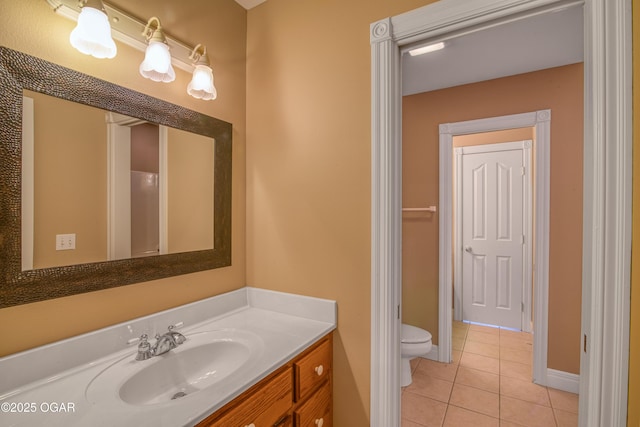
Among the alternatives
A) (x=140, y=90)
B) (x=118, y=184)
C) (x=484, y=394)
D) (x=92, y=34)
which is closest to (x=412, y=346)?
(x=484, y=394)

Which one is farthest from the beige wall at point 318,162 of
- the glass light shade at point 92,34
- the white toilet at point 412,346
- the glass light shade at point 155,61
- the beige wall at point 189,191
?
the white toilet at point 412,346

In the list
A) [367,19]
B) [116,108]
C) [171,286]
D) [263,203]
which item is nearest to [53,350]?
[171,286]

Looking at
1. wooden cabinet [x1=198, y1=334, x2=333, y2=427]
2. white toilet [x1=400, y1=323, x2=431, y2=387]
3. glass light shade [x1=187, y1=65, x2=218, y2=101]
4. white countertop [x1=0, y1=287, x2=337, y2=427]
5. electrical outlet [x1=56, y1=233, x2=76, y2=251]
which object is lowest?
white toilet [x1=400, y1=323, x2=431, y2=387]

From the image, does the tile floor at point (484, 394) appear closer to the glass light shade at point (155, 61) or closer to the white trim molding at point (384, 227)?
the white trim molding at point (384, 227)

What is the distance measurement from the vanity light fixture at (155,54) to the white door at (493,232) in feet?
10.6

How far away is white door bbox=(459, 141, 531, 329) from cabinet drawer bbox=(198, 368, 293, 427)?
301 cm

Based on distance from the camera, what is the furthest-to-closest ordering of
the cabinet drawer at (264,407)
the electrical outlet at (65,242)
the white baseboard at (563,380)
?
the white baseboard at (563,380) → the electrical outlet at (65,242) → the cabinet drawer at (264,407)

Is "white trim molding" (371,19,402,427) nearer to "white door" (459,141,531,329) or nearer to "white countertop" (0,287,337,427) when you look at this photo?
"white countertop" (0,287,337,427)

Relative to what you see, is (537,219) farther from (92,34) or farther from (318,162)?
(92,34)

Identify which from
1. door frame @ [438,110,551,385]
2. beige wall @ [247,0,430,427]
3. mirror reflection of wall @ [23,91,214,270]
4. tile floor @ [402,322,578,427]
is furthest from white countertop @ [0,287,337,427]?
door frame @ [438,110,551,385]

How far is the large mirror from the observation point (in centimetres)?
89

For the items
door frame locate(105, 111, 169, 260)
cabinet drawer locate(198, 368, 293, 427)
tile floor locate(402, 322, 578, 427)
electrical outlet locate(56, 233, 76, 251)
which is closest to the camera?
cabinet drawer locate(198, 368, 293, 427)

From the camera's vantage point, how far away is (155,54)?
1.13 m

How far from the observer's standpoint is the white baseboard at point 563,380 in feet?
6.94
